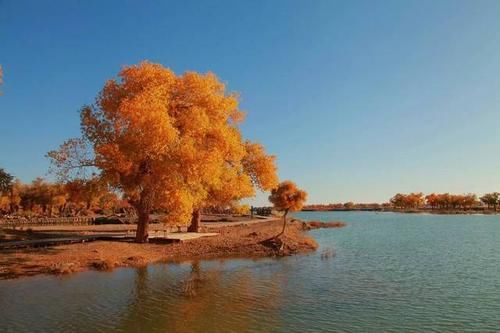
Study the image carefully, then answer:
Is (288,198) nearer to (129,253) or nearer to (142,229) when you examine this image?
(142,229)

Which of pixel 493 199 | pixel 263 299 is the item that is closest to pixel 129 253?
pixel 263 299

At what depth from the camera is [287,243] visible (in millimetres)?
37969

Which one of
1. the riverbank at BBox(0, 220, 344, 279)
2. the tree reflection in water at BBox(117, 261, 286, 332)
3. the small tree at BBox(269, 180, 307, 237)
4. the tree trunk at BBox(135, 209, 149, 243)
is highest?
the small tree at BBox(269, 180, 307, 237)

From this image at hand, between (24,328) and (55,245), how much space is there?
19596 millimetres

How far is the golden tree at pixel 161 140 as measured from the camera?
3088 cm

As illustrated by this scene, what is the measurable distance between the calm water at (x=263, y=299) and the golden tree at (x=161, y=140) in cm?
680

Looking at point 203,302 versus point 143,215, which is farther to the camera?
point 143,215

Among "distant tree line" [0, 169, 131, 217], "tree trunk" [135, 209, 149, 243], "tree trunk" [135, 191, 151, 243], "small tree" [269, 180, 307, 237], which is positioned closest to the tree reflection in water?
"tree trunk" [135, 191, 151, 243]

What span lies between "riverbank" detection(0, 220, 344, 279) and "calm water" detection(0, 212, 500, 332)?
175 centimetres

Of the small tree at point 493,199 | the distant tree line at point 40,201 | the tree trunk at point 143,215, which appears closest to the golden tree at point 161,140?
the tree trunk at point 143,215

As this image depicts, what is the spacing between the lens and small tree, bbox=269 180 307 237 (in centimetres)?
4000

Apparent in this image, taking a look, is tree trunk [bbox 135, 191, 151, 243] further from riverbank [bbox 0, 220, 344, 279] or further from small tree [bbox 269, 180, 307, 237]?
small tree [bbox 269, 180, 307, 237]

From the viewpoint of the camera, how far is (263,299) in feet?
63.6

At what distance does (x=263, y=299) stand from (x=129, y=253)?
1537cm
